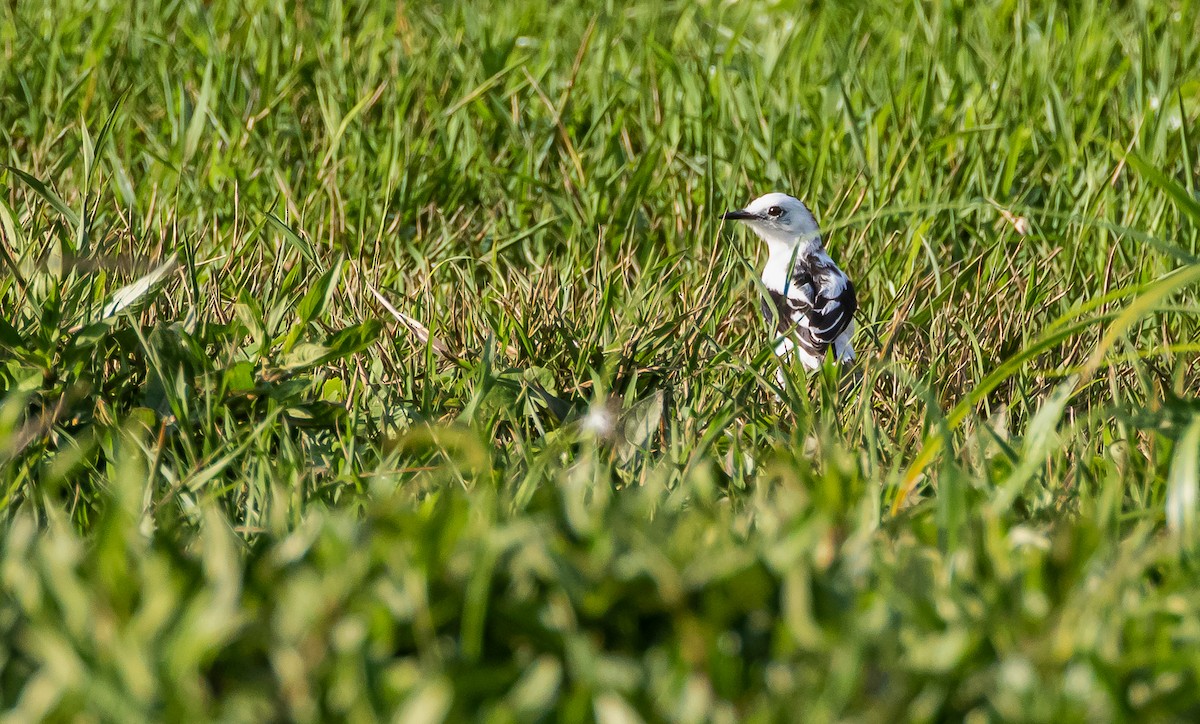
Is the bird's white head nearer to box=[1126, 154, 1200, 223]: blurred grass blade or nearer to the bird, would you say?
the bird

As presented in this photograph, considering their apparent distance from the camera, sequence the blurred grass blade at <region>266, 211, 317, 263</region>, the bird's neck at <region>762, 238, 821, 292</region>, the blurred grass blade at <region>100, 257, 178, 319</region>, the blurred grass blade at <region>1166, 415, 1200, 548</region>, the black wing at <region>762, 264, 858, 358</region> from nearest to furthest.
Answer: the blurred grass blade at <region>1166, 415, 1200, 548</region> → the blurred grass blade at <region>100, 257, 178, 319</region> → the blurred grass blade at <region>266, 211, 317, 263</region> → the black wing at <region>762, 264, 858, 358</region> → the bird's neck at <region>762, 238, 821, 292</region>

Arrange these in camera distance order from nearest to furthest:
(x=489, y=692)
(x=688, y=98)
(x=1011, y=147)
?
(x=489, y=692), (x=1011, y=147), (x=688, y=98)

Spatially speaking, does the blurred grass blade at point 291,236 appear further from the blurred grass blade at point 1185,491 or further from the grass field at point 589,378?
the blurred grass blade at point 1185,491

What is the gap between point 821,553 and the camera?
1676 millimetres

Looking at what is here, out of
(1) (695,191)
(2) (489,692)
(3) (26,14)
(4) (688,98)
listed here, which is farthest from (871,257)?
(3) (26,14)

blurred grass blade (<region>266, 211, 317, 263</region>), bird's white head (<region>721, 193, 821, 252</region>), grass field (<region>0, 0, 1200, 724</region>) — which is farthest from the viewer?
bird's white head (<region>721, 193, 821, 252</region>)

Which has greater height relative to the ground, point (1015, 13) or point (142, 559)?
point (142, 559)

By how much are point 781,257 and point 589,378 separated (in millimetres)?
1734

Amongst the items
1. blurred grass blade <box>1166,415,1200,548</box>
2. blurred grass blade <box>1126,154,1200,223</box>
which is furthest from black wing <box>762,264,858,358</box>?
blurred grass blade <box>1166,415,1200,548</box>

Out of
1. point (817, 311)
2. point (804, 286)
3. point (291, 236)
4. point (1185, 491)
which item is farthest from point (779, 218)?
point (1185, 491)

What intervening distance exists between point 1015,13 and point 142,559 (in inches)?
216

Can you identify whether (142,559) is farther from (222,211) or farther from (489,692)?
(222,211)

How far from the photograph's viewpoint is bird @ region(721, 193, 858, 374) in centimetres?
401

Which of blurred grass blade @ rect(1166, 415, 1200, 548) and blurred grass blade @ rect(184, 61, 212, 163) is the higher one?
blurred grass blade @ rect(1166, 415, 1200, 548)
